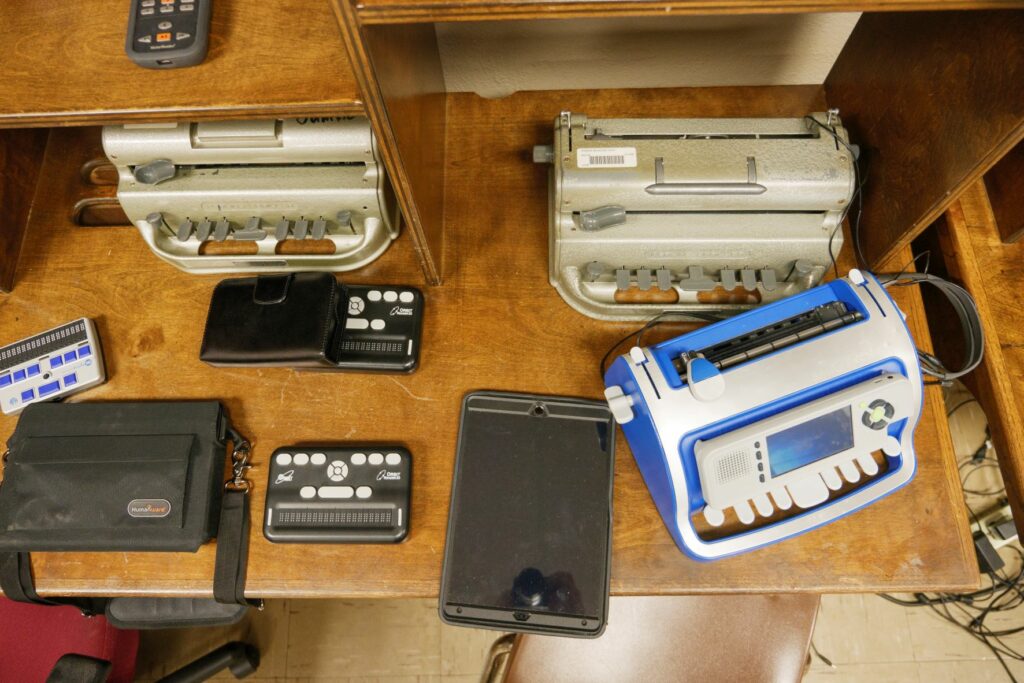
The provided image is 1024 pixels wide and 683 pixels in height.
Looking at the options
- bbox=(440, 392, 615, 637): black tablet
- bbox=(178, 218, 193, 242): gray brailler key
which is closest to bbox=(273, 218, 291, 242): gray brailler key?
bbox=(178, 218, 193, 242): gray brailler key

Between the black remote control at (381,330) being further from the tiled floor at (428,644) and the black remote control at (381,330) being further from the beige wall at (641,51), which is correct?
the tiled floor at (428,644)

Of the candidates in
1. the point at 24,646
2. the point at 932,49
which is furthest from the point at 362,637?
the point at 932,49

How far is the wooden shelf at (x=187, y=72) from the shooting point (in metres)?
0.69

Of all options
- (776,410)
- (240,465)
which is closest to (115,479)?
(240,465)

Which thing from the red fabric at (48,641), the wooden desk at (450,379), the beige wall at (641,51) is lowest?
the red fabric at (48,641)

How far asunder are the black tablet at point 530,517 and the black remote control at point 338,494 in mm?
82

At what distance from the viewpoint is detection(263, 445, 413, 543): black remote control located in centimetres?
86

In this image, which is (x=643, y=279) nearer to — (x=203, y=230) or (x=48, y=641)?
(x=203, y=230)

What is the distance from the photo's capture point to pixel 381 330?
3.12 feet

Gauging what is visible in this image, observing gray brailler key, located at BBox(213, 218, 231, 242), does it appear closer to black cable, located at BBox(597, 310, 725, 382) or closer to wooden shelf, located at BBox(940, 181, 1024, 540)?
black cable, located at BBox(597, 310, 725, 382)

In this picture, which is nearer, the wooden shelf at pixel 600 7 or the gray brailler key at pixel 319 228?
the wooden shelf at pixel 600 7

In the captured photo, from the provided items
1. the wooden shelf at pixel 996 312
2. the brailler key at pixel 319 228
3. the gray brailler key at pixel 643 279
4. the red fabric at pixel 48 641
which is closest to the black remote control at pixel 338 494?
the brailler key at pixel 319 228

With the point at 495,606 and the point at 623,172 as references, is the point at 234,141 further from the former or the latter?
the point at 495,606

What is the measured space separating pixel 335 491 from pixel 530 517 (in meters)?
0.27
